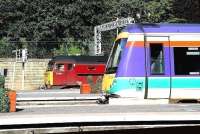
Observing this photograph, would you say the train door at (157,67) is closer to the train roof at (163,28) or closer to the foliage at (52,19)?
the train roof at (163,28)

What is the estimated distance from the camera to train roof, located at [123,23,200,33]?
1512 centimetres

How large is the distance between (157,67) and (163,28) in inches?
45.2

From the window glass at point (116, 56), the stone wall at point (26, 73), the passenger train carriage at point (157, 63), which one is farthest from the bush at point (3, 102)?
the stone wall at point (26, 73)

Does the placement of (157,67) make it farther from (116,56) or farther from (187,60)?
(116,56)

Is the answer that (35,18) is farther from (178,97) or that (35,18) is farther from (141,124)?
(141,124)

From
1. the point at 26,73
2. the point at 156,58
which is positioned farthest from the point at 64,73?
the point at 156,58

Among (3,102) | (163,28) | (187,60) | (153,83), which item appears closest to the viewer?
(3,102)

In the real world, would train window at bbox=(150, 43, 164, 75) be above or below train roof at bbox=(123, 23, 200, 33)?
below

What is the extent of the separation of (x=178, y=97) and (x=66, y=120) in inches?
326

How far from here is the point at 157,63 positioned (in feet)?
49.5

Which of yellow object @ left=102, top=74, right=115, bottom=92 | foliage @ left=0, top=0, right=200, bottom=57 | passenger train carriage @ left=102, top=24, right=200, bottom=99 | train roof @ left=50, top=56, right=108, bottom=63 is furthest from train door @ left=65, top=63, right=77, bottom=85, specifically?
passenger train carriage @ left=102, top=24, right=200, bottom=99

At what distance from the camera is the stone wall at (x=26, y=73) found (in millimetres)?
40188

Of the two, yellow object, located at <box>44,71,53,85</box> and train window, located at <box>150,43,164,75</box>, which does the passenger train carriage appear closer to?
train window, located at <box>150,43,164,75</box>

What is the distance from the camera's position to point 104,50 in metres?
45.0
